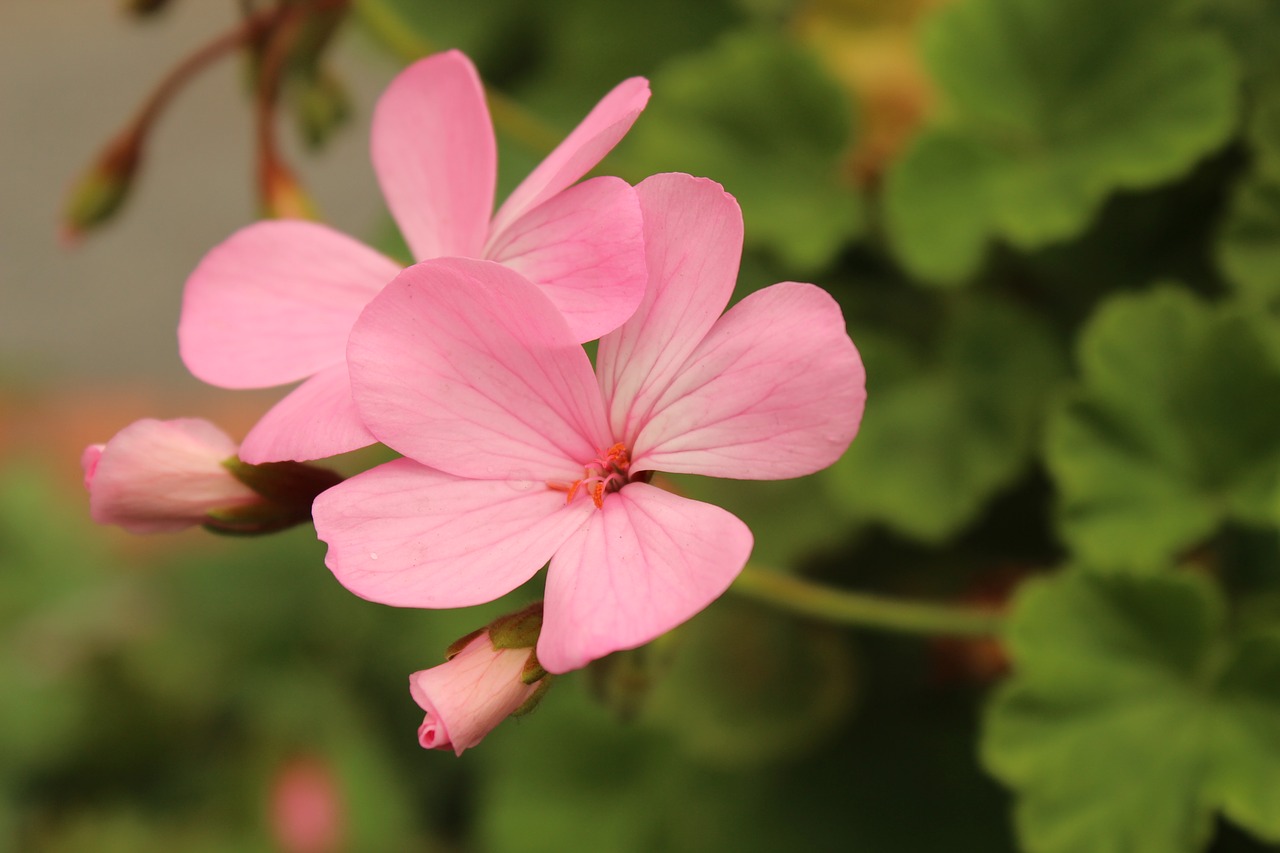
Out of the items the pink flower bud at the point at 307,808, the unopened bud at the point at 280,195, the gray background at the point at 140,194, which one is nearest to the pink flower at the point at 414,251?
the unopened bud at the point at 280,195

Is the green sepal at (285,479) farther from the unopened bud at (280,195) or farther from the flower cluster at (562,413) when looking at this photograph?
the unopened bud at (280,195)

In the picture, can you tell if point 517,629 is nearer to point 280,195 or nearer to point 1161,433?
Answer: point 280,195

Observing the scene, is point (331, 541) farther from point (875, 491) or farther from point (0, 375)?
point (0, 375)

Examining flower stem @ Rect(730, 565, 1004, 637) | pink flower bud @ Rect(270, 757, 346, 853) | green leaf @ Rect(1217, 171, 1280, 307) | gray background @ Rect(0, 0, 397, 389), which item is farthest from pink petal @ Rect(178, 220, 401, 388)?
A: gray background @ Rect(0, 0, 397, 389)

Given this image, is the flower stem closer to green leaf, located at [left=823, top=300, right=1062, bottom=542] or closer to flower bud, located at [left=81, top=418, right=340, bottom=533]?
green leaf, located at [left=823, top=300, right=1062, bottom=542]

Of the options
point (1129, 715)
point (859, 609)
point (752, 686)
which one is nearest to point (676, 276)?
point (859, 609)
